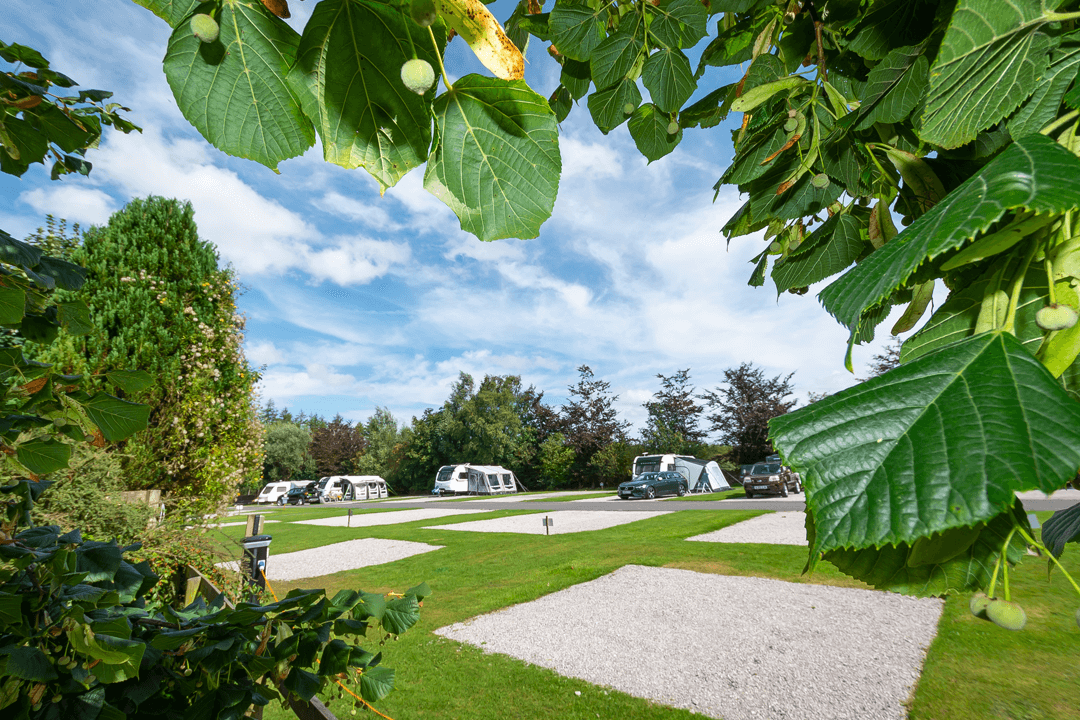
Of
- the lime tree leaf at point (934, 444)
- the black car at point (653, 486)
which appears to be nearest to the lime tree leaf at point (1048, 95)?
the lime tree leaf at point (934, 444)

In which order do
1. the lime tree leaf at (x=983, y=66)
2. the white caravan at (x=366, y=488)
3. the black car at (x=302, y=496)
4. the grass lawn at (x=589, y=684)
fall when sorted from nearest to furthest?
the lime tree leaf at (x=983, y=66), the grass lawn at (x=589, y=684), the black car at (x=302, y=496), the white caravan at (x=366, y=488)

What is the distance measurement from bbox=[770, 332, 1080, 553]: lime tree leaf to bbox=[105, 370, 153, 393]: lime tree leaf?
126 cm

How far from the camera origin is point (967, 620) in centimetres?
493

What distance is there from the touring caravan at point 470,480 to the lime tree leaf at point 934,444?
111 feet

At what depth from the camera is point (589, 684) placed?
3.94 metres

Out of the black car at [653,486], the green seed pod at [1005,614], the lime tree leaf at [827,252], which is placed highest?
the lime tree leaf at [827,252]

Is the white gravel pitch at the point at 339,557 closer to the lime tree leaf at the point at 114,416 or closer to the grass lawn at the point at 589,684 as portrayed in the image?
the grass lawn at the point at 589,684

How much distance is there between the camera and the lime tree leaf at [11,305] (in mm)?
854

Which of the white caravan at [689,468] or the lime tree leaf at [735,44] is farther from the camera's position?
the white caravan at [689,468]

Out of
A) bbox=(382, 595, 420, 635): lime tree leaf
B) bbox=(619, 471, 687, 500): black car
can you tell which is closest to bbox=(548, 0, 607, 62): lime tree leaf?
bbox=(382, 595, 420, 635): lime tree leaf

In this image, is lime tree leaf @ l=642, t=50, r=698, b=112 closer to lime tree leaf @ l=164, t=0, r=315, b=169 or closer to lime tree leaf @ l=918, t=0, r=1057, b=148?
lime tree leaf @ l=918, t=0, r=1057, b=148

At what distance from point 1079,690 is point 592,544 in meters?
6.99

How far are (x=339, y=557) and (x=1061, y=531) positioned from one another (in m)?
10.5

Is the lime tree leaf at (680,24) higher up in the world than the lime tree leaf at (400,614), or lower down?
higher up
